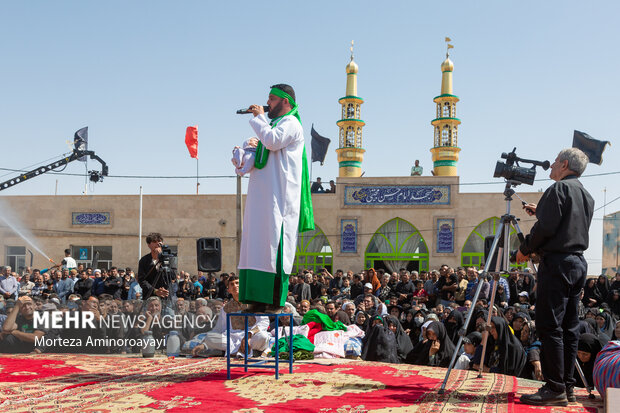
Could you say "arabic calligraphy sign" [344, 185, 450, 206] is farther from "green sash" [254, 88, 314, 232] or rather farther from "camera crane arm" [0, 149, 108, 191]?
"green sash" [254, 88, 314, 232]

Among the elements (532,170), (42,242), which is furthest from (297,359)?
(42,242)

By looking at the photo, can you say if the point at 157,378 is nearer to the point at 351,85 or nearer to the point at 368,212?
the point at 368,212

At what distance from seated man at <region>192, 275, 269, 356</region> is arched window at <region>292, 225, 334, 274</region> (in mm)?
13311

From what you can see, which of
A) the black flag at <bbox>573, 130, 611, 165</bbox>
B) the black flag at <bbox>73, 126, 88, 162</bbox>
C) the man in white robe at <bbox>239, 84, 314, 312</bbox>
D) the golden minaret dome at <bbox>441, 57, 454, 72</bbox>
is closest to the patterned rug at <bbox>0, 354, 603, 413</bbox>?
the man in white robe at <bbox>239, 84, 314, 312</bbox>

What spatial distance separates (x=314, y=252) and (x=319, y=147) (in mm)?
3565

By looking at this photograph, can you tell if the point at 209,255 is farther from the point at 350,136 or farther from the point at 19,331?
the point at 350,136

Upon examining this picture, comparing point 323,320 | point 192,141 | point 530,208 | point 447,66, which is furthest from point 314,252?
point 530,208

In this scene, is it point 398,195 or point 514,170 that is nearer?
point 514,170

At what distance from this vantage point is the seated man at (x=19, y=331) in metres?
6.20

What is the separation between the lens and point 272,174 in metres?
3.83

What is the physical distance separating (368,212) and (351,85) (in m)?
6.67

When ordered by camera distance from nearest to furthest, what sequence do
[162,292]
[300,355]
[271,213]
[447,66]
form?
[271,213], [300,355], [162,292], [447,66]

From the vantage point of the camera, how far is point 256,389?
3.45 metres

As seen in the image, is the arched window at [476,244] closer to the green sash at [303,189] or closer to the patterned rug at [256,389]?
→ the patterned rug at [256,389]
